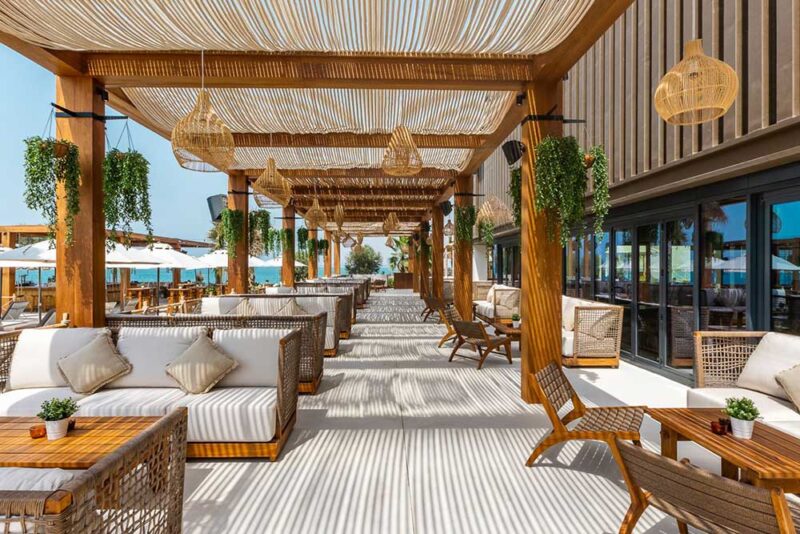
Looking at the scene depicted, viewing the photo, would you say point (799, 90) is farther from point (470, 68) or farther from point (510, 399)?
point (510, 399)

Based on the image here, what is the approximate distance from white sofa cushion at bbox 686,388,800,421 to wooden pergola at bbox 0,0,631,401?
1421 mm

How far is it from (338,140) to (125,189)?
11.9 feet

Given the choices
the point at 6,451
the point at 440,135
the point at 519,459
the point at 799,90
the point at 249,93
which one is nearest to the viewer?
the point at 6,451

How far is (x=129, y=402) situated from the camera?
3.45m

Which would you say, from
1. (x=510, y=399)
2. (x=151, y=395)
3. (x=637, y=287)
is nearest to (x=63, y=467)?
(x=151, y=395)

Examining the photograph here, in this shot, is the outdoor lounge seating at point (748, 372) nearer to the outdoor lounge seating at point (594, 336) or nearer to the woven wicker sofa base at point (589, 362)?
the outdoor lounge seating at point (594, 336)

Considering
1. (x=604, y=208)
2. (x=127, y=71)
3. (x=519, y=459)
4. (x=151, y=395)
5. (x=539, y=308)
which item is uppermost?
(x=127, y=71)

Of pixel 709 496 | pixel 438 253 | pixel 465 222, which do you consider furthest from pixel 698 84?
pixel 438 253

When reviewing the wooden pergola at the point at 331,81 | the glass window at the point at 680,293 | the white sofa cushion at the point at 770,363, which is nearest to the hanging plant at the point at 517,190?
the wooden pergola at the point at 331,81

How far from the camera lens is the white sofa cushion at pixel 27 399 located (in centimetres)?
336

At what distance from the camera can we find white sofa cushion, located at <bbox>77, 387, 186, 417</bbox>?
3.33 metres

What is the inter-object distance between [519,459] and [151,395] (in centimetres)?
303

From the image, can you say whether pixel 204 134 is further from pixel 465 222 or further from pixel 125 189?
pixel 465 222

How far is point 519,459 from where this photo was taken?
3.47 meters
